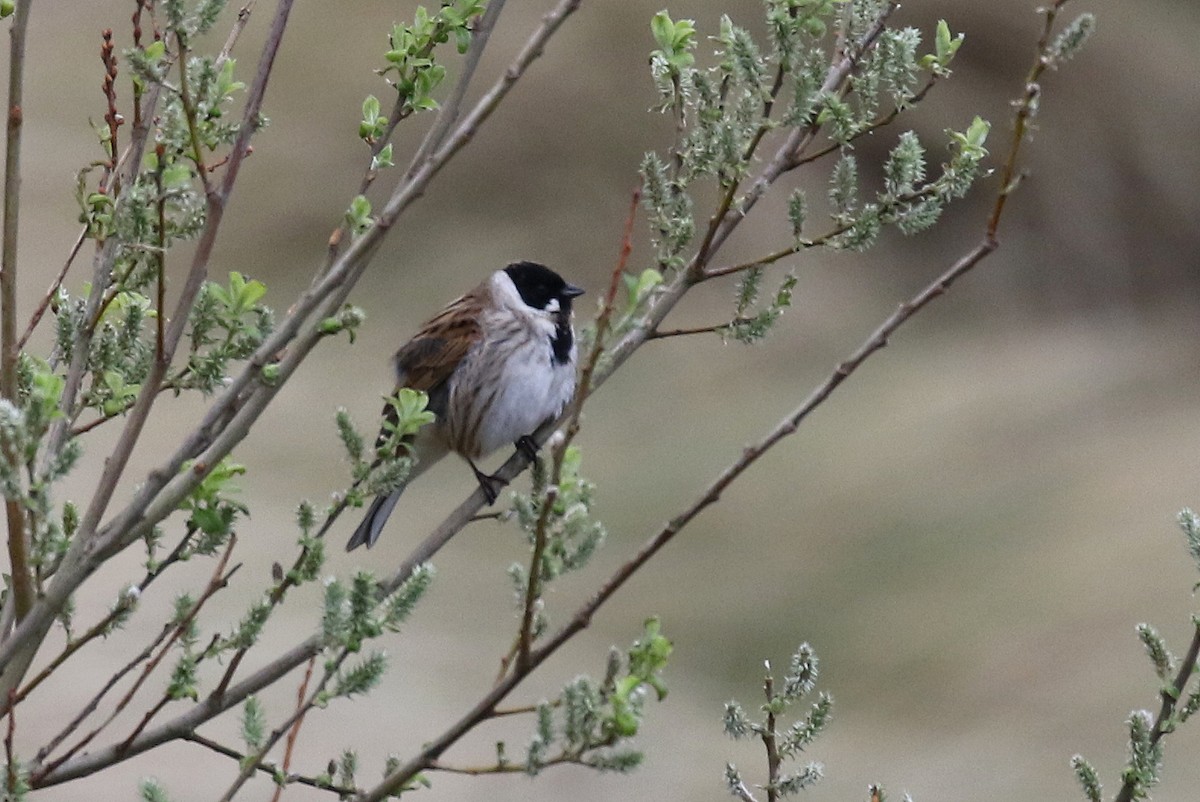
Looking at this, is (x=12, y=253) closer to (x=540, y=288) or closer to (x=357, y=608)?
(x=357, y=608)

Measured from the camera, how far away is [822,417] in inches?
345

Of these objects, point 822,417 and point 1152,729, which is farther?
point 822,417

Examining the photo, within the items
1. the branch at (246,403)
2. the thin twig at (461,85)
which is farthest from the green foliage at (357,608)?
the thin twig at (461,85)

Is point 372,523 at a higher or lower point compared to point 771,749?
higher

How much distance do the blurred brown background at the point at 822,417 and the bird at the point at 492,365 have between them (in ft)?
9.64

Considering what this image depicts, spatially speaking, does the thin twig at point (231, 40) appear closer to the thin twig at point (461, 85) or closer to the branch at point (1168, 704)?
the thin twig at point (461, 85)

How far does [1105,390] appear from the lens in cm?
820

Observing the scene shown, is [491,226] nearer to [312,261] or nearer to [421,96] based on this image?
[312,261]

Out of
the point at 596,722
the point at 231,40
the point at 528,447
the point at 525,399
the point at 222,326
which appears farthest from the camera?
the point at 525,399

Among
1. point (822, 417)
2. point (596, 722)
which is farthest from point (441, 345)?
point (822, 417)

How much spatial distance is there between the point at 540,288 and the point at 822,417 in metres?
4.97

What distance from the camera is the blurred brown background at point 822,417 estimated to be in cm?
680

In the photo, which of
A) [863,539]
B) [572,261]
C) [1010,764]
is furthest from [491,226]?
[1010,764]

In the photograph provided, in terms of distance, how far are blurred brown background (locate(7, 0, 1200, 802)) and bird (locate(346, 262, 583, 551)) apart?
2.94 m
